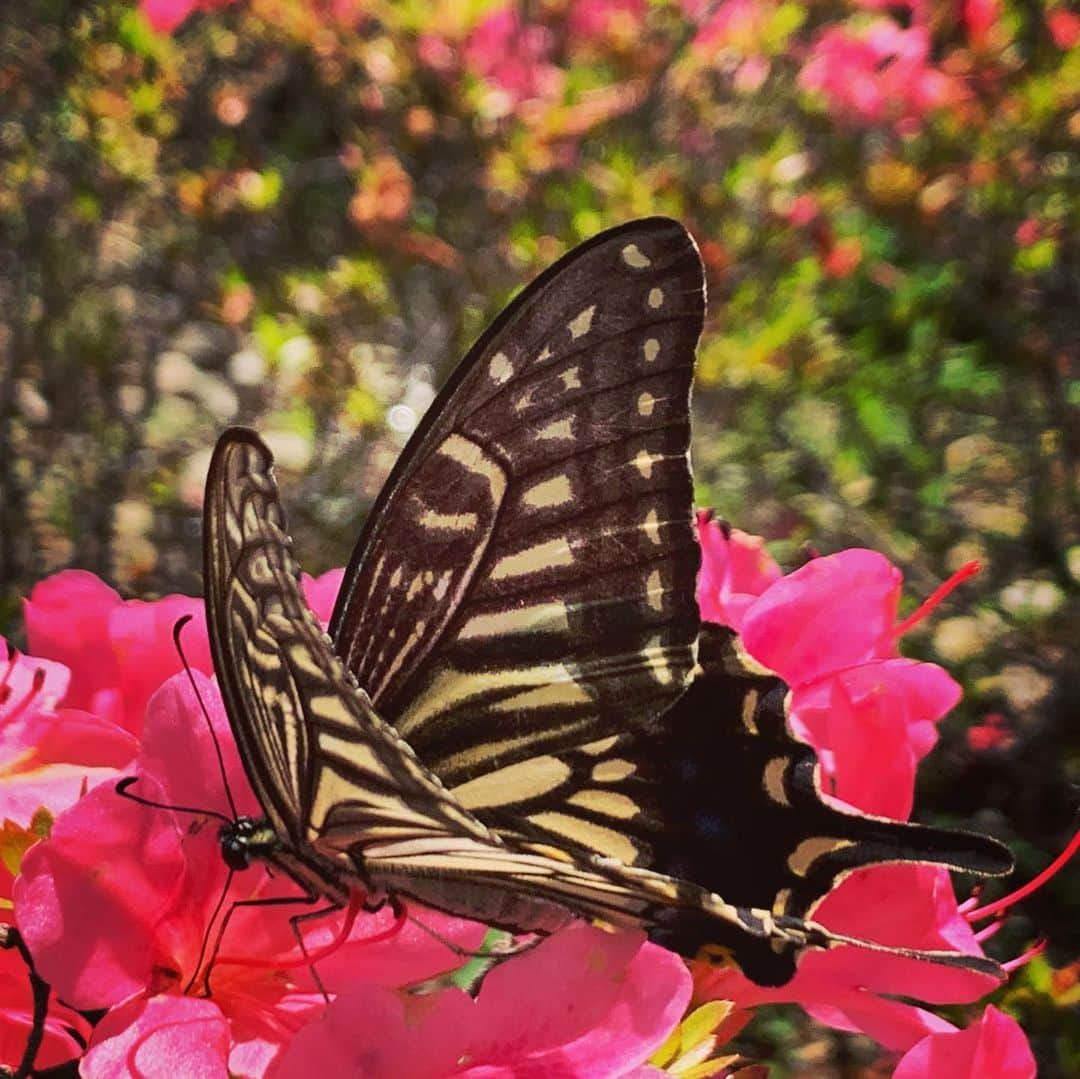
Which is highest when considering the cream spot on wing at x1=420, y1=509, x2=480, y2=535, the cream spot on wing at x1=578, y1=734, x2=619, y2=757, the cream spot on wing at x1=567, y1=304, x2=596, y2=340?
the cream spot on wing at x1=567, y1=304, x2=596, y2=340

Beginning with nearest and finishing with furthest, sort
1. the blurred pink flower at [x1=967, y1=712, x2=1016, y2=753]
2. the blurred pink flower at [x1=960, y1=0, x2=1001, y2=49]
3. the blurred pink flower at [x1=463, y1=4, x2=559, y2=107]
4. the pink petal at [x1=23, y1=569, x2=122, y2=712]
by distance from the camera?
the pink petal at [x1=23, y1=569, x2=122, y2=712] → the blurred pink flower at [x1=967, y1=712, x2=1016, y2=753] → the blurred pink flower at [x1=463, y1=4, x2=559, y2=107] → the blurred pink flower at [x1=960, y1=0, x2=1001, y2=49]

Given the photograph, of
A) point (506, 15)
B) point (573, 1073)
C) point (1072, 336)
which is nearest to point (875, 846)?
point (573, 1073)

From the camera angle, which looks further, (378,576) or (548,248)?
(548,248)

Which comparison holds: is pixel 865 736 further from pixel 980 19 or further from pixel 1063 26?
→ pixel 1063 26

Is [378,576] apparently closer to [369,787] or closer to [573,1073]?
[369,787]

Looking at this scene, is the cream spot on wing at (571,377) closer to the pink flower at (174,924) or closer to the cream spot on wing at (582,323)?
the cream spot on wing at (582,323)

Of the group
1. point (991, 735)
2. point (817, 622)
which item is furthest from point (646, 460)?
point (991, 735)

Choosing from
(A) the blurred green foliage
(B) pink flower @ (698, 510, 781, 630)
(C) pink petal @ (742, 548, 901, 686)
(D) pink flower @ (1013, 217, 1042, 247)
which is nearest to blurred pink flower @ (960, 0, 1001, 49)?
(A) the blurred green foliage

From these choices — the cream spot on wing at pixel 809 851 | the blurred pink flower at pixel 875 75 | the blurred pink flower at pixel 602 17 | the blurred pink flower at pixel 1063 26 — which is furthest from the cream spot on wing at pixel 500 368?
the blurred pink flower at pixel 1063 26

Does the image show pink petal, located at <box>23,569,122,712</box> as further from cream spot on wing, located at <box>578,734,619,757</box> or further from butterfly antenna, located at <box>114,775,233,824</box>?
cream spot on wing, located at <box>578,734,619,757</box>
